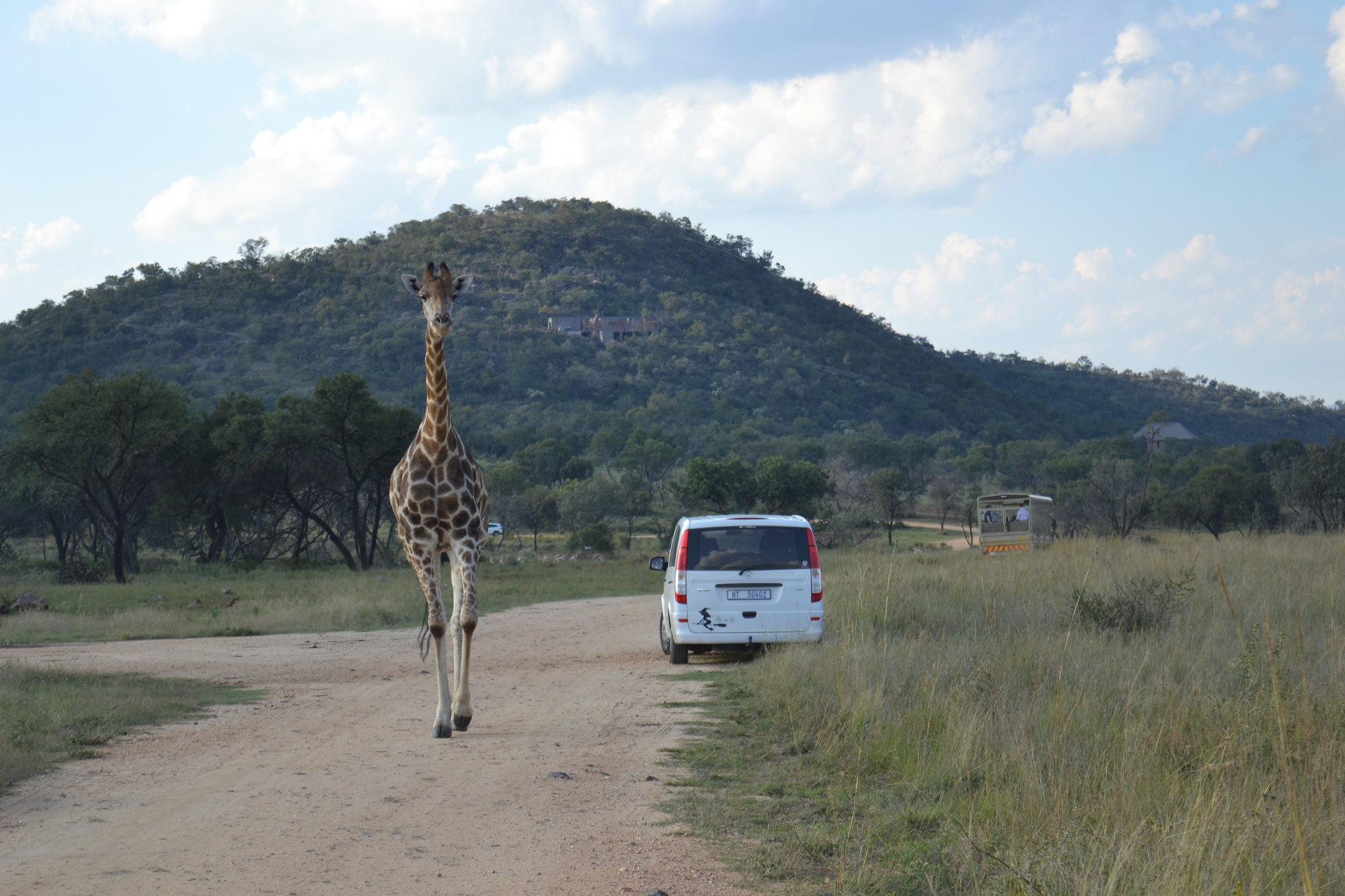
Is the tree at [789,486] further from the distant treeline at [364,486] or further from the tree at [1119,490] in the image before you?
the tree at [1119,490]

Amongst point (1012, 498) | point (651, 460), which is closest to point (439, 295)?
point (1012, 498)

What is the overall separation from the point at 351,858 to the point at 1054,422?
11422cm

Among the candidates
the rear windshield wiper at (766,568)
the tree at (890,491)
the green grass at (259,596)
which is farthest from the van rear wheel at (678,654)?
the tree at (890,491)

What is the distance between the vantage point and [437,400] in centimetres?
1074

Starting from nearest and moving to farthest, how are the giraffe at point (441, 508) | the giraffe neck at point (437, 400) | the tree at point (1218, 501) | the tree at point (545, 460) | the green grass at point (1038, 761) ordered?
the green grass at point (1038, 761), the giraffe at point (441, 508), the giraffe neck at point (437, 400), the tree at point (1218, 501), the tree at point (545, 460)

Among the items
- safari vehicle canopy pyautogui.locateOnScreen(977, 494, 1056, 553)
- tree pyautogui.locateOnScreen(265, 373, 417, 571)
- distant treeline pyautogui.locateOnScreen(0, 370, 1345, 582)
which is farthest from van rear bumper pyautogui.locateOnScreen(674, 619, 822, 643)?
safari vehicle canopy pyautogui.locateOnScreen(977, 494, 1056, 553)

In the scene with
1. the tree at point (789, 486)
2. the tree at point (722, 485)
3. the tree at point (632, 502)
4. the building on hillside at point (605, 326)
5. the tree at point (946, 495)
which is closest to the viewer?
the tree at point (722, 485)

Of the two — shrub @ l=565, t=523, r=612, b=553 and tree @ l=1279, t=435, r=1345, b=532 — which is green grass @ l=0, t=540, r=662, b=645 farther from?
tree @ l=1279, t=435, r=1345, b=532

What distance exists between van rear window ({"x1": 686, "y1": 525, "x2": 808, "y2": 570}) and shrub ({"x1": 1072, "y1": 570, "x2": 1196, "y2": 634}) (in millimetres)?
3201

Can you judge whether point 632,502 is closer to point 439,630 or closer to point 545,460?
point 545,460

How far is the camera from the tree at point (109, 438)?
118 ft

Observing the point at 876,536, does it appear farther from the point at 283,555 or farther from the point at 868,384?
the point at 868,384

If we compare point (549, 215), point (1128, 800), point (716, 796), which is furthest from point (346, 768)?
point (549, 215)

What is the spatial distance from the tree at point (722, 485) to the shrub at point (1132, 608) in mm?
42593
